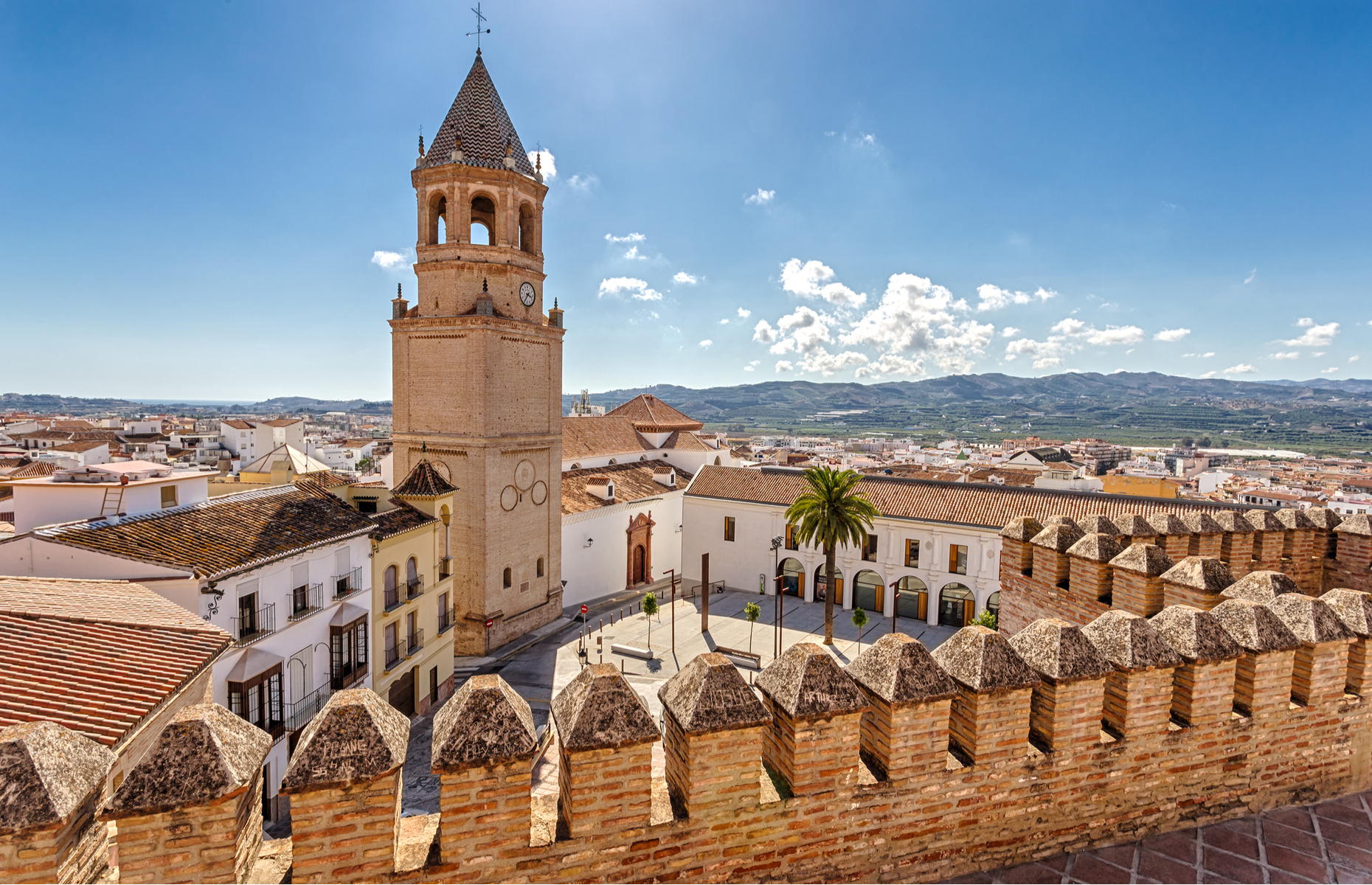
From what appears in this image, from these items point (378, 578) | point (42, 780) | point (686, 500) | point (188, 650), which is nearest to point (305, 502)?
point (378, 578)

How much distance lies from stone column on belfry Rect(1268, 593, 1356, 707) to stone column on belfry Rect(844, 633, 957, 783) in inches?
109

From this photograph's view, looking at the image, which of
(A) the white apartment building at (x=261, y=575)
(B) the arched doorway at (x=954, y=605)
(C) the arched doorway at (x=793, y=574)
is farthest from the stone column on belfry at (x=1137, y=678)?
(C) the arched doorway at (x=793, y=574)

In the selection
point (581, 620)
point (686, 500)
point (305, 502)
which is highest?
point (305, 502)

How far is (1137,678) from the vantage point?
401cm

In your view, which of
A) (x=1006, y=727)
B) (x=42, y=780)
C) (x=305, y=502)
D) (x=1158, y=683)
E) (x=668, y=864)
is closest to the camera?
(x=42, y=780)

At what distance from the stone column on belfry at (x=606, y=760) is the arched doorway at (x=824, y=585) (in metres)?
27.6

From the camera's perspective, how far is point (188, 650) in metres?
7.24

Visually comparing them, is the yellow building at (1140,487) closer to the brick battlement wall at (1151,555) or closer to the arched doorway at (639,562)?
the arched doorway at (639,562)

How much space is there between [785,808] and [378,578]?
1583 cm

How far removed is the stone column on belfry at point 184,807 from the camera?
2.73m

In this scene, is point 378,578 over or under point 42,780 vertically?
under

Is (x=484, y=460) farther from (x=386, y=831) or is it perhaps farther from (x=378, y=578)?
(x=386, y=831)

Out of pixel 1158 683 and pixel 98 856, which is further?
pixel 1158 683

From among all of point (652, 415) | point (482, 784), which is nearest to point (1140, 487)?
point (652, 415)
